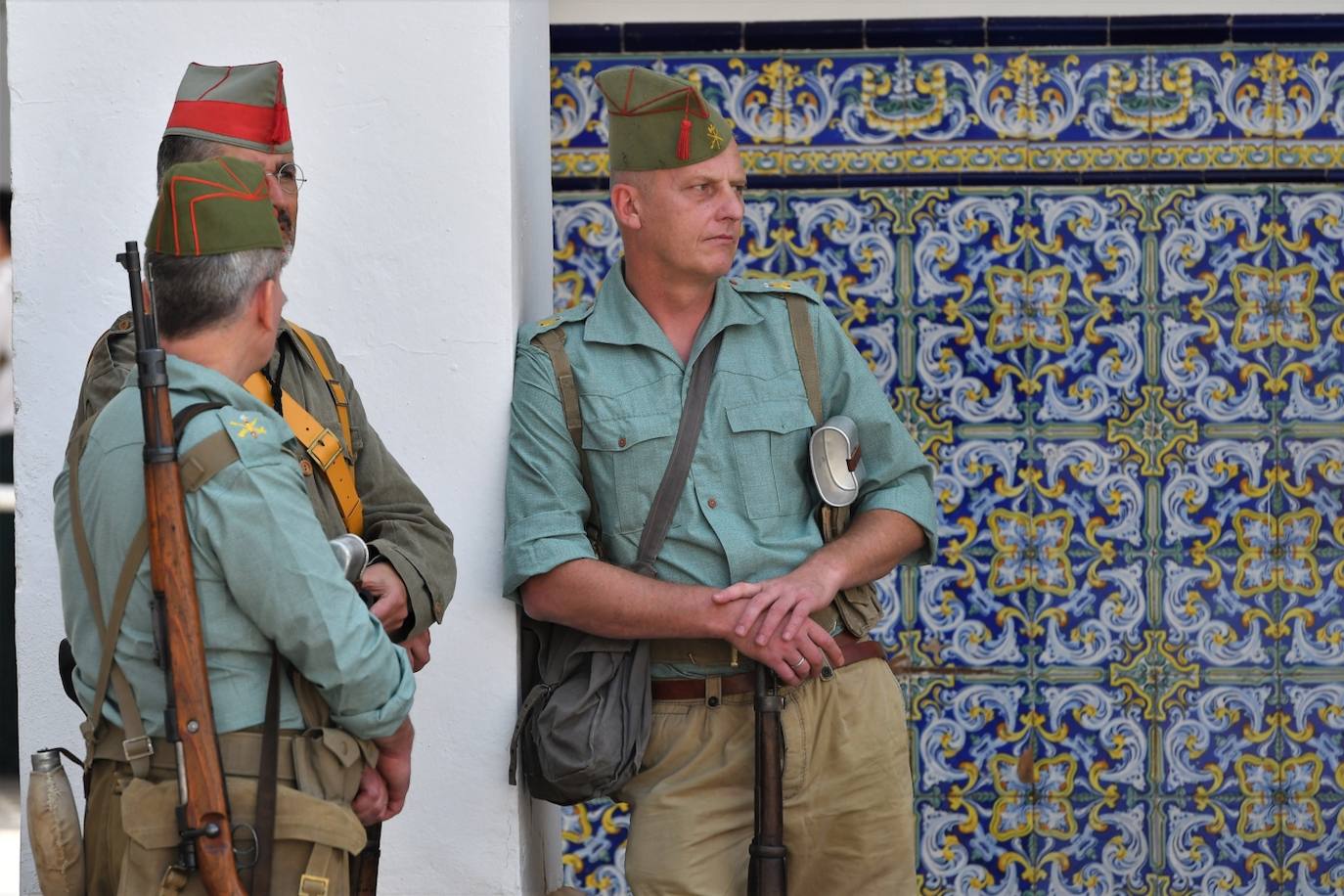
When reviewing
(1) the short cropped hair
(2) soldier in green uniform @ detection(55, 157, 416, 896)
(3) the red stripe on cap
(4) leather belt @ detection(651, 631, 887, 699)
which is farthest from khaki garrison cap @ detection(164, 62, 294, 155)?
(4) leather belt @ detection(651, 631, 887, 699)

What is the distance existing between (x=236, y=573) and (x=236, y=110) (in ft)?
3.17

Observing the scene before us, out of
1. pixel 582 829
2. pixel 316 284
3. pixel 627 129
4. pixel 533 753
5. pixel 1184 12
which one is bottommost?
pixel 582 829

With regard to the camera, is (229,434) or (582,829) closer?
(229,434)

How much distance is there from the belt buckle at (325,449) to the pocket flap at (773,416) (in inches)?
30.4

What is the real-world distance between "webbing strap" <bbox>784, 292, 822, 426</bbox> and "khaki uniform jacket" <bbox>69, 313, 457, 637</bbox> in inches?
28.8

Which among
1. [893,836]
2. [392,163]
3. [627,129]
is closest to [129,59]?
[392,163]

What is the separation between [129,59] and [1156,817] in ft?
9.29

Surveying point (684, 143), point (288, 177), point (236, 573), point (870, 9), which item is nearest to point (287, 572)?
point (236, 573)

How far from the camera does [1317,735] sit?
4668 millimetres

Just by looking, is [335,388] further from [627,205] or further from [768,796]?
[768,796]

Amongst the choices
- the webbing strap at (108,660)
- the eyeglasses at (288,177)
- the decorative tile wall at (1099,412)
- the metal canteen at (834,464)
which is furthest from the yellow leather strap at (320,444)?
the decorative tile wall at (1099,412)

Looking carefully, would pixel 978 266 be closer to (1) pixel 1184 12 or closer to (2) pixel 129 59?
(1) pixel 1184 12

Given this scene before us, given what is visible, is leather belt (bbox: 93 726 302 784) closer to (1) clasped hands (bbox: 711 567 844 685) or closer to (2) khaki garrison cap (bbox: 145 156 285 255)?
(2) khaki garrison cap (bbox: 145 156 285 255)

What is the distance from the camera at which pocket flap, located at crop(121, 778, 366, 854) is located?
2686 mm
